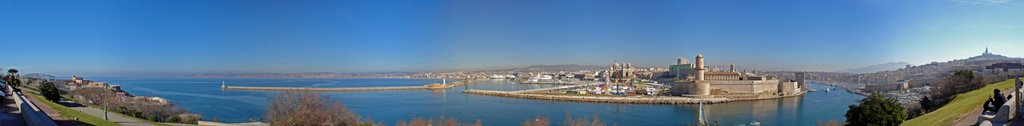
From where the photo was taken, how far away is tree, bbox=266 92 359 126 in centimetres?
467

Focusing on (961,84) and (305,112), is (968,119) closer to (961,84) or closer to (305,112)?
(305,112)

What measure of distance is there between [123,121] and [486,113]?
8.93m

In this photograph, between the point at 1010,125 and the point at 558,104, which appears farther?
the point at 558,104

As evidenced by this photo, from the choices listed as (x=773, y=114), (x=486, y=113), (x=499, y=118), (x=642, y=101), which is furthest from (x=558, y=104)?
(x=773, y=114)

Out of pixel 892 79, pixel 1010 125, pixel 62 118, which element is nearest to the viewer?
pixel 1010 125

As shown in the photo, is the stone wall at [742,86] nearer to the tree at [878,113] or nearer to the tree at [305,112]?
the tree at [878,113]

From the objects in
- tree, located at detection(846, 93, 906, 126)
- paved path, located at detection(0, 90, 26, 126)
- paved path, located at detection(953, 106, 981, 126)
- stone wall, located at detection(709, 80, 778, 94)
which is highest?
paved path, located at detection(0, 90, 26, 126)

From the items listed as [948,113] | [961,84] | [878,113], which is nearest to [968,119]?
[948,113]

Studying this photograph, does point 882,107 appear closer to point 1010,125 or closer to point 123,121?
point 1010,125

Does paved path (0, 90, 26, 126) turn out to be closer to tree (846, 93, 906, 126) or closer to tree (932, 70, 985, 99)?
tree (846, 93, 906, 126)

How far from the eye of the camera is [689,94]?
61.7 feet

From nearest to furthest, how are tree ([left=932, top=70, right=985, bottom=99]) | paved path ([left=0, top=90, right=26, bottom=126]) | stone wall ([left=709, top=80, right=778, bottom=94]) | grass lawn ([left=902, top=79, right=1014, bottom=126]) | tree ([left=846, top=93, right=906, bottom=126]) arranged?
paved path ([left=0, top=90, right=26, bottom=126]) < grass lawn ([left=902, top=79, right=1014, bottom=126]) < tree ([left=846, top=93, right=906, bottom=126]) < tree ([left=932, top=70, right=985, bottom=99]) < stone wall ([left=709, top=80, right=778, bottom=94])

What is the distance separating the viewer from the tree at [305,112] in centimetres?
467

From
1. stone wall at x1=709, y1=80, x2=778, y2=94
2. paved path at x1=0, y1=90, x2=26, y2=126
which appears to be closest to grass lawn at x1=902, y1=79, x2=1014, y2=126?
paved path at x1=0, y1=90, x2=26, y2=126
